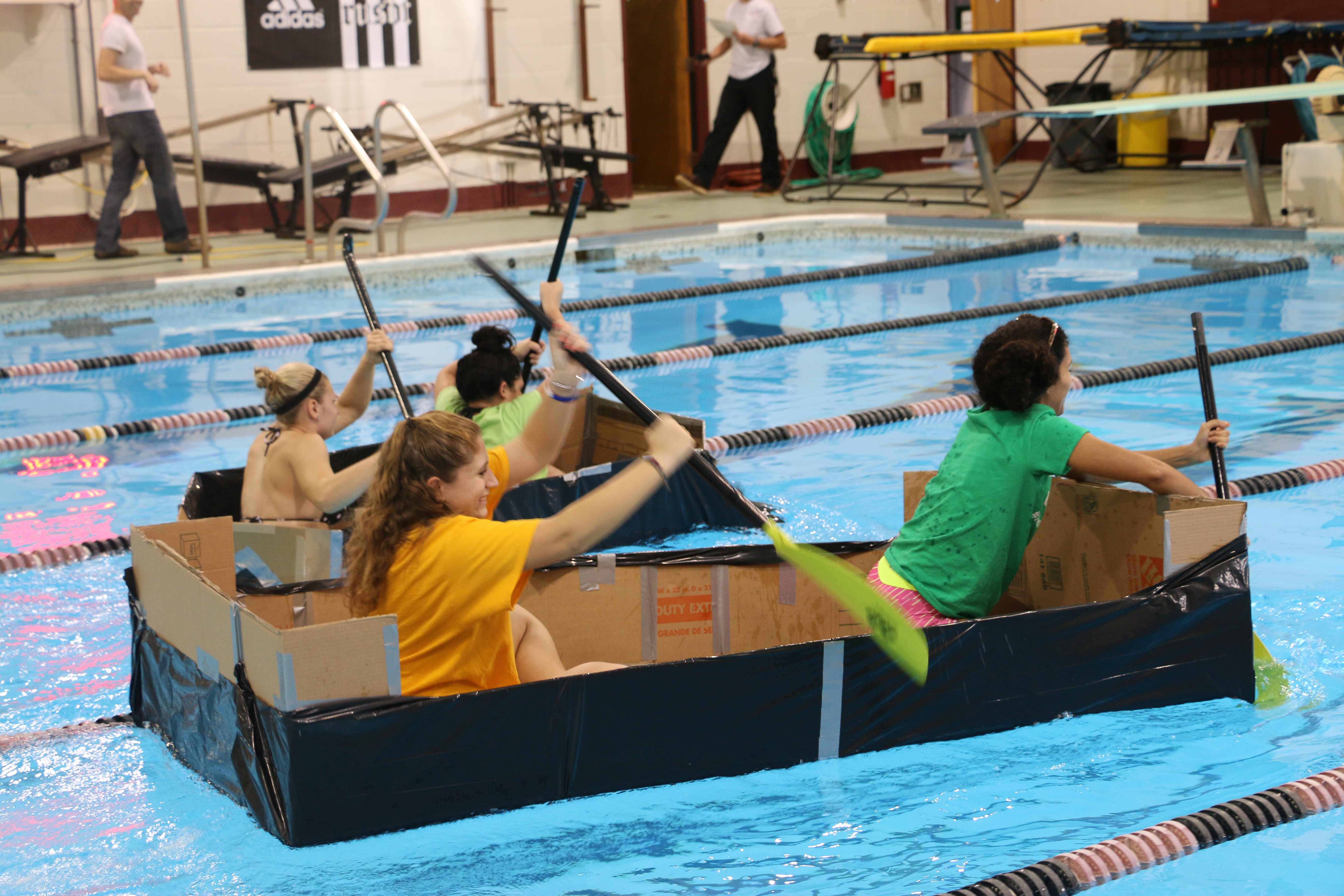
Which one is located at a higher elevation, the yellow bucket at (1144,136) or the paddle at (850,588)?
the yellow bucket at (1144,136)

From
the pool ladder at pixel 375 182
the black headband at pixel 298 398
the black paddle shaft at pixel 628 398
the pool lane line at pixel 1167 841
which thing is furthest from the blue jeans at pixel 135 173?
the pool lane line at pixel 1167 841

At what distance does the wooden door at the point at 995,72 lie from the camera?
1822 cm

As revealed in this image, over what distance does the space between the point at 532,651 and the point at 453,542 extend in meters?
0.53

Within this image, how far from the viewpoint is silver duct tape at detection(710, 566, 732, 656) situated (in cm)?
391

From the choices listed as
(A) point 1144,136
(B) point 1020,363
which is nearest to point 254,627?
(B) point 1020,363

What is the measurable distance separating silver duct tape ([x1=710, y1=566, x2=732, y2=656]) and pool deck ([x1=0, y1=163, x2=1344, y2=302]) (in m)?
8.07

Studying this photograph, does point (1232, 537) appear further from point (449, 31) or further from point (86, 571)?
point (449, 31)

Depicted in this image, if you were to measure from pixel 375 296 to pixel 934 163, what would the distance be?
316 inches

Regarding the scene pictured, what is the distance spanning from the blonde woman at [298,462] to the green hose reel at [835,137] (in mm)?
11732

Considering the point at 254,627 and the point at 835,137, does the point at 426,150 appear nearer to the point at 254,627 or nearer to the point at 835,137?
the point at 835,137

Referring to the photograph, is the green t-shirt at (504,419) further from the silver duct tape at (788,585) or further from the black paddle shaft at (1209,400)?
the black paddle shaft at (1209,400)

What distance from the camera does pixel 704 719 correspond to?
10.6 ft

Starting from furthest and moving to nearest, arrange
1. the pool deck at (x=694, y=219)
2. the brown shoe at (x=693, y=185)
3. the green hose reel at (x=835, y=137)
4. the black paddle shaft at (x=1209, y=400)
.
A: the green hose reel at (x=835, y=137) < the brown shoe at (x=693, y=185) < the pool deck at (x=694, y=219) < the black paddle shaft at (x=1209, y=400)

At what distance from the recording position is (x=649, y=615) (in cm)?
394
